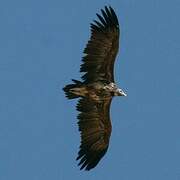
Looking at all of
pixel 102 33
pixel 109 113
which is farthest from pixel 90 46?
pixel 109 113

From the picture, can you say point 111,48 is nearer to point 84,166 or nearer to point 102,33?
point 102,33

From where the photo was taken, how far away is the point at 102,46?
31.3 metres

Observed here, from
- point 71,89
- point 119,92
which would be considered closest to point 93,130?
point 119,92

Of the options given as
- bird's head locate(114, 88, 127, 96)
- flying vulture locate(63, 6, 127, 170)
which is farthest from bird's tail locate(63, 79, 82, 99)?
bird's head locate(114, 88, 127, 96)

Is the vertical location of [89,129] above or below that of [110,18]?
below

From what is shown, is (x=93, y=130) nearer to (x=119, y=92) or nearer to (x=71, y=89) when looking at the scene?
(x=119, y=92)

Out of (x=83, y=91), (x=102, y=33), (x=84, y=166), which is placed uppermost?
(x=102, y=33)

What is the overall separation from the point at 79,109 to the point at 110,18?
3238mm

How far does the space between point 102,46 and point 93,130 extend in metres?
3.09

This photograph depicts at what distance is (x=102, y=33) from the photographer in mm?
31312

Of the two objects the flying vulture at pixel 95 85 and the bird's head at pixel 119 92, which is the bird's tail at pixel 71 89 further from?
the bird's head at pixel 119 92

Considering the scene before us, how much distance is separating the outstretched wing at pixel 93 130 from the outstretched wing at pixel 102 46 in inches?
43.0

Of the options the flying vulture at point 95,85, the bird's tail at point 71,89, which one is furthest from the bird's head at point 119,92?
the bird's tail at point 71,89

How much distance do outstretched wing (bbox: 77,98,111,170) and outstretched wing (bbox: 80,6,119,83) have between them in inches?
43.0
